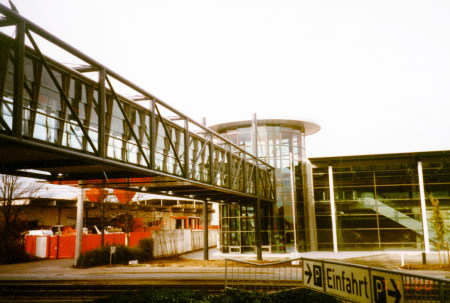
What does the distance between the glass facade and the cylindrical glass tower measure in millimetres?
1332

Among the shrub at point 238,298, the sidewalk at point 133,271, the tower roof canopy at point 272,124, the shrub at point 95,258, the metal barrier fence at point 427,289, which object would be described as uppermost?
the tower roof canopy at point 272,124

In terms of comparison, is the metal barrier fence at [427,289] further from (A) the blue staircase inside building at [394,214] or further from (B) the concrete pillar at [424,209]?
(B) the concrete pillar at [424,209]

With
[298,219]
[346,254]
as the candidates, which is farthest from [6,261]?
[346,254]

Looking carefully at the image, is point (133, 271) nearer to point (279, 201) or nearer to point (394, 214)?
point (279, 201)

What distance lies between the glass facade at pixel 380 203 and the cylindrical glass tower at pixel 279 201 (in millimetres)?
1332

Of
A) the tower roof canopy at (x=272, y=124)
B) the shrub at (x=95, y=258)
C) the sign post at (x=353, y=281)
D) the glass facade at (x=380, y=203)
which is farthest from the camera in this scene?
the tower roof canopy at (x=272, y=124)

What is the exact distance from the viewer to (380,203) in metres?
34.4

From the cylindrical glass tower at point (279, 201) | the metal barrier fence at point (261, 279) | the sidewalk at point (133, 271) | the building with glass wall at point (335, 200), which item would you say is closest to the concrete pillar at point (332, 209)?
the building with glass wall at point (335, 200)

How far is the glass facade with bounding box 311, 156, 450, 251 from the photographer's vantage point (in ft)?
110

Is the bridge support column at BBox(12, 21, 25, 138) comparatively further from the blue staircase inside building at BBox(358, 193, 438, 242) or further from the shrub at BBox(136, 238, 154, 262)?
the blue staircase inside building at BBox(358, 193, 438, 242)

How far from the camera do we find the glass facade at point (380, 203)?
33469 millimetres

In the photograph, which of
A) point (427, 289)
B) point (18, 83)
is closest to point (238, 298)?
point (427, 289)

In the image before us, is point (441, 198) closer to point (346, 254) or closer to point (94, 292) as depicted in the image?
point (346, 254)

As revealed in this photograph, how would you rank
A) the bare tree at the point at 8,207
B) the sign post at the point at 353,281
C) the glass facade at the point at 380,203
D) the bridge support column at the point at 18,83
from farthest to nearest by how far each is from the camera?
the glass facade at the point at 380,203, the bare tree at the point at 8,207, the bridge support column at the point at 18,83, the sign post at the point at 353,281
